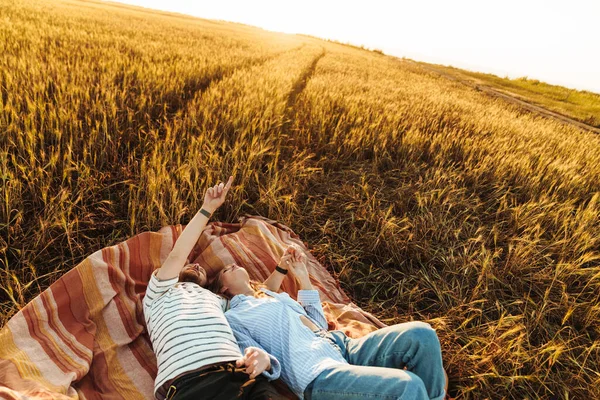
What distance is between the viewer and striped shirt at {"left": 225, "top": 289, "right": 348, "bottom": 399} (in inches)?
60.3

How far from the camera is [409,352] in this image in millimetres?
1562

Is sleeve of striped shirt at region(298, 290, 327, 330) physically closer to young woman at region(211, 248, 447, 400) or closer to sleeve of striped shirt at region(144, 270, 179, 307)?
young woman at region(211, 248, 447, 400)

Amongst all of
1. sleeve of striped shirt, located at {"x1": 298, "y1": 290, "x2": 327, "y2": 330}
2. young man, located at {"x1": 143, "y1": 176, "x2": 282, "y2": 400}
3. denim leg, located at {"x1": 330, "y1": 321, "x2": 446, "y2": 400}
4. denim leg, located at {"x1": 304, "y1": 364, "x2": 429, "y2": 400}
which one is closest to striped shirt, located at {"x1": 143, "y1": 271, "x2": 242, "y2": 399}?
young man, located at {"x1": 143, "y1": 176, "x2": 282, "y2": 400}

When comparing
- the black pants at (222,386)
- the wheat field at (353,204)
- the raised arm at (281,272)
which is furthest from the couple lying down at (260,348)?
the wheat field at (353,204)

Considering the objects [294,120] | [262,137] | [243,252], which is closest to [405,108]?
[294,120]

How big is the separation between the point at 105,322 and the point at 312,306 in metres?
1.14

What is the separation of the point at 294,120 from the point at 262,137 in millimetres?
1110

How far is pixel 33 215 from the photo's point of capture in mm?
2078

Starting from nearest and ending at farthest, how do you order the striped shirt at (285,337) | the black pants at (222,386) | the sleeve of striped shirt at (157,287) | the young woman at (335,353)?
the black pants at (222,386)
the young woman at (335,353)
the striped shirt at (285,337)
the sleeve of striped shirt at (157,287)

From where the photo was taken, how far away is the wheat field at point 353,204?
1.98 metres

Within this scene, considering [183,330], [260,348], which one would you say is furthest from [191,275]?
[260,348]

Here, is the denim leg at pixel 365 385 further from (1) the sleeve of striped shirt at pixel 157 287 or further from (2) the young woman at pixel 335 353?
(1) the sleeve of striped shirt at pixel 157 287

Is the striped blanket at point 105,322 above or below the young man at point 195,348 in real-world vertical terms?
below

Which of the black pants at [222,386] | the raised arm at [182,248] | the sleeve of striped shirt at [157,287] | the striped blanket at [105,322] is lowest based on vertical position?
the striped blanket at [105,322]
